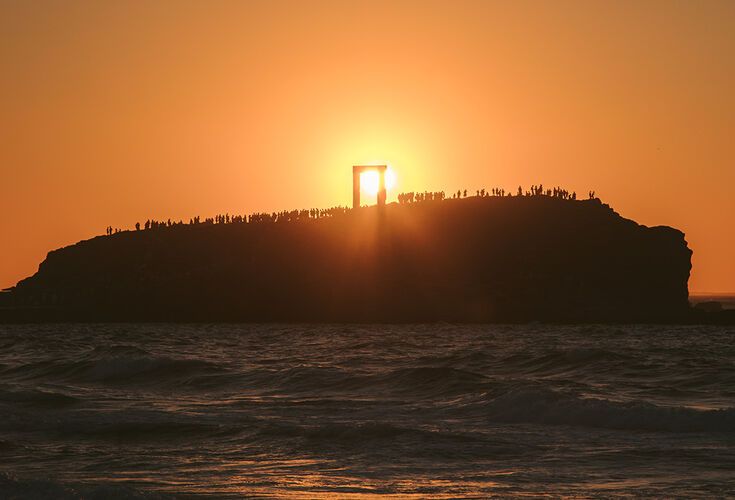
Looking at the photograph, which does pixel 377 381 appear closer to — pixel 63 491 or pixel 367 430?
pixel 367 430

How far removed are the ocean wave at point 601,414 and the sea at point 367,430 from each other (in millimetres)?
65

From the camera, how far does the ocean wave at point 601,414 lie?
94.5ft

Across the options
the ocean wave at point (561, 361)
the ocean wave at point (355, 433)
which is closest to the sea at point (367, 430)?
the ocean wave at point (355, 433)

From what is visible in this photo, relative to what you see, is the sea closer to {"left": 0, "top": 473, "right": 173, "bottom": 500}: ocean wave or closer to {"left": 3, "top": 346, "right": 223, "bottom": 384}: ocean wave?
{"left": 0, "top": 473, "right": 173, "bottom": 500}: ocean wave

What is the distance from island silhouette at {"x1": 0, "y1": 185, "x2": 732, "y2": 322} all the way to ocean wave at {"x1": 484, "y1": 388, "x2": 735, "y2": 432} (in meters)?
109

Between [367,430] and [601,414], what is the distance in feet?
21.1

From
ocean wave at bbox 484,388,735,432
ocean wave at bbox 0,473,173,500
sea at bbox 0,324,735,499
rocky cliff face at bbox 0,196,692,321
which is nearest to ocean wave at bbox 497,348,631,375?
sea at bbox 0,324,735,499

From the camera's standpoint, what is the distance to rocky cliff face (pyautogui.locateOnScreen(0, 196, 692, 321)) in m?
146

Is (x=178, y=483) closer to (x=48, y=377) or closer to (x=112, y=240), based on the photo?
(x=48, y=377)

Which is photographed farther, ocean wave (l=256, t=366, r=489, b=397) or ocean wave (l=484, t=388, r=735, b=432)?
ocean wave (l=256, t=366, r=489, b=397)

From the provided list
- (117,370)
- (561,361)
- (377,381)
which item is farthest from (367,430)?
(561,361)

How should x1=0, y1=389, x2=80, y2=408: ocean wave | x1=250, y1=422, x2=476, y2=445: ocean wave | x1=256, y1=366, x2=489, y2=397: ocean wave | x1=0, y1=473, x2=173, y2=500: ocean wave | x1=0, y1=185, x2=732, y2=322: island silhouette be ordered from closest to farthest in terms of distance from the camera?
x1=0, y1=473, x2=173, y2=500: ocean wave < x1=250, y1=422, x2=476, y2=445: ocean wave < x1=0, y1=389, x2=80, y2=408: ocean wave < x1=256, y1=366, x2=489, y2=397: ocean wave < x1=0, y1=185, x2=732, y2=322: island silhouette

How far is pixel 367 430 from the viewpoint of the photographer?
1094 inches

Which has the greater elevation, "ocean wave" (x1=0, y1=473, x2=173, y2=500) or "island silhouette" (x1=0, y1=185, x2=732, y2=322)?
"island silhouette" (x1=0, y1=185, x2=732, y2=322)
